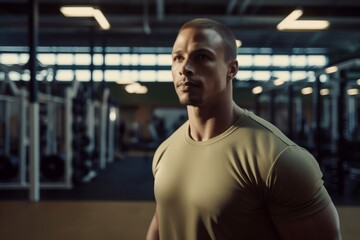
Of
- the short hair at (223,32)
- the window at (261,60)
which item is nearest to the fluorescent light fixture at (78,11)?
the short hair at (223,32)

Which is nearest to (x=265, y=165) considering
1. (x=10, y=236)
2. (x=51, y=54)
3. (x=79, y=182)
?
(x=10, y=236)

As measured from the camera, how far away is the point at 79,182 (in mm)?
5227

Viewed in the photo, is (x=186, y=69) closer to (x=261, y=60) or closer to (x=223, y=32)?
(x=223, y=32)

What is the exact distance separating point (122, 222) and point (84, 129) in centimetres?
251

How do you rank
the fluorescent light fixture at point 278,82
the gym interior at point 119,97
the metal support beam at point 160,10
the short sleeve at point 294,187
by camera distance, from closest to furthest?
the short sleeve at point 294,187 < the gym interior at point 119,97 < the metal support beam at point 160,10 < the fluorescent light fixture at point 278,82

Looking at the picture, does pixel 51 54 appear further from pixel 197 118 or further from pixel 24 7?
pixel 197 118

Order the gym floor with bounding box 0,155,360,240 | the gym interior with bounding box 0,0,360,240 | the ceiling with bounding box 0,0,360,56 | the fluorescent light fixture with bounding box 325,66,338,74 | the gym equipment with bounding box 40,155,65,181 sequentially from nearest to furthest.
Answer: the gym floor with bounding box 0,155,360,240 < the gym interior with bounding box 0,0,360,240 < the fluorescent light fixture with bounding box 325,66,338,74 < the gym equipment with bounding box 40,155,65,181 < the ceiling with bounding box 0,0,360,56

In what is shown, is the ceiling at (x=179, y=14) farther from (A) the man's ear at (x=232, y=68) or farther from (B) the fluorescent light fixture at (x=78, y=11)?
(A) the man's ear at (x=232, y=68)

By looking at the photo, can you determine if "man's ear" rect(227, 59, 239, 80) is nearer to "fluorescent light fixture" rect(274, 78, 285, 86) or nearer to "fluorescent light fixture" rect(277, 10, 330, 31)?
"fluorescent light fixture" rect(277, 10, 330, 31)

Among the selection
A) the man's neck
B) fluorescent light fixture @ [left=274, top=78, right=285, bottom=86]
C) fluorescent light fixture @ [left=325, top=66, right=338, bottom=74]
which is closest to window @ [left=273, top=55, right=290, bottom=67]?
fluorescent light fixture @ [left=274, top=78, right=285, bottom=86]

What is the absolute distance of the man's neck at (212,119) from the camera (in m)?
0.61

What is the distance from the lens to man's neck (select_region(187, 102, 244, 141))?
0.61 metres

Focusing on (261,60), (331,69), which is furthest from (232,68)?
(261,60)

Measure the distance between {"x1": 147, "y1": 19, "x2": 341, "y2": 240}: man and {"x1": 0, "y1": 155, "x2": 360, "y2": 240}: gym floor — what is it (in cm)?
222
